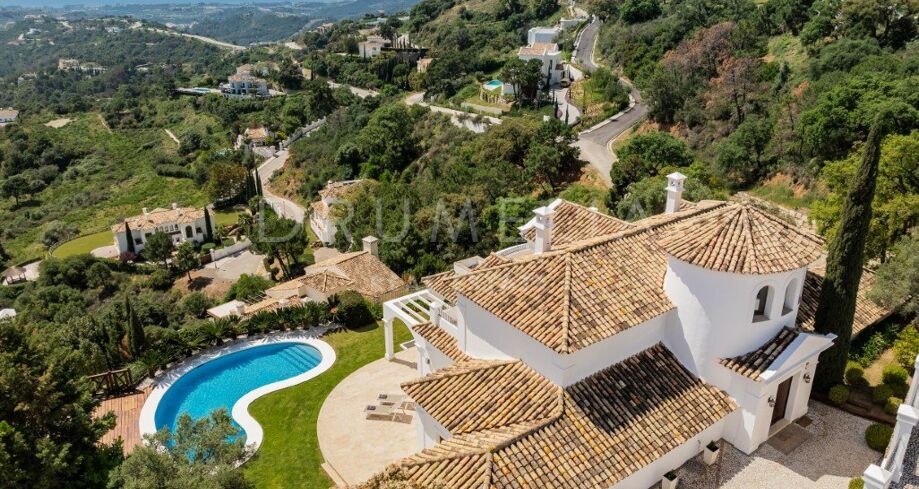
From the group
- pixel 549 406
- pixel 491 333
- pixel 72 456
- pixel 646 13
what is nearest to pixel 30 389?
pixel 72 456

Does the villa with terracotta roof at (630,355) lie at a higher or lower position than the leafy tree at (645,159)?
higher

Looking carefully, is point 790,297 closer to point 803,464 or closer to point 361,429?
point 803,464

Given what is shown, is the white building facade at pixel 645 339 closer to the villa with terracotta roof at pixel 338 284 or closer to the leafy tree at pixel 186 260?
the villa with terracotta roof at pixel 338 284

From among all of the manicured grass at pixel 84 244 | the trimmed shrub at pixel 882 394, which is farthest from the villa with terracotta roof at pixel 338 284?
the manicured grass at pixel 84 244

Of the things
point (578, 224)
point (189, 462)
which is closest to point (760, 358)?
point (578, 224)

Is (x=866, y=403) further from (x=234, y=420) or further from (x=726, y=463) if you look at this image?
(x=234, y=420)

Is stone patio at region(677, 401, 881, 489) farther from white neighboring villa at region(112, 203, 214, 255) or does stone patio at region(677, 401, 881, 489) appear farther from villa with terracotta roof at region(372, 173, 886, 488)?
white neighboring villa at region(112, 203, 214, 255)
